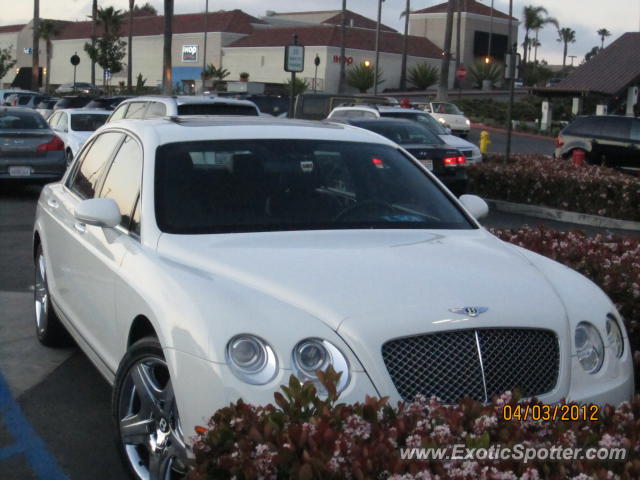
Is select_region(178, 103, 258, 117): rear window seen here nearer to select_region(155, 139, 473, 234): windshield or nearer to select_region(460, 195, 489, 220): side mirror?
select_region(460, 195, 489, 220): side mirror

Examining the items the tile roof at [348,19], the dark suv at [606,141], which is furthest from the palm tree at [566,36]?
the dark suv at [606,141]

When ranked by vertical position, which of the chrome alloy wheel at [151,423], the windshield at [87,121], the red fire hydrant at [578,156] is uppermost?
the windshield at [87,121]

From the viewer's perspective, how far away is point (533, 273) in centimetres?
479

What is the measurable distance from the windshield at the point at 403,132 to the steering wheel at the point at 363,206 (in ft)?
39.8

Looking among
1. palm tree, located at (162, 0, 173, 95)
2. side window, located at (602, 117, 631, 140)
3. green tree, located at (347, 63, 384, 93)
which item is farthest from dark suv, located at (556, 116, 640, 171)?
green tree, located at (347, 63, 384, 93)

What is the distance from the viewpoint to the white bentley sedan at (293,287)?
13.1 ft

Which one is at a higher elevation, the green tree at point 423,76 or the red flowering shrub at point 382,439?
the green tree at point 423,76

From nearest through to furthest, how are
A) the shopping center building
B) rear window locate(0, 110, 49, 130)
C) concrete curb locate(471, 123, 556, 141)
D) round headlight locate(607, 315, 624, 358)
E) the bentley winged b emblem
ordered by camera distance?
the bentley winged b emblem → round headlight locate(607, 315, 624, 358) → rear window locate(0, 110, 49, 130) → concrete curb locate(471, 123, 556, 141) → the shopping center building

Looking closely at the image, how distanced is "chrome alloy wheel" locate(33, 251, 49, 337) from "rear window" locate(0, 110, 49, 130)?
→ 11189 mm

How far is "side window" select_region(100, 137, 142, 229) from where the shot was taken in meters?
5.54

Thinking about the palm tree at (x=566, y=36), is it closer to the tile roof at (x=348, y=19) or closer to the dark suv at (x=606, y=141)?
the tile roof at (x=348, y=19)

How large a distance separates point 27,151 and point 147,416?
14136 millimetres

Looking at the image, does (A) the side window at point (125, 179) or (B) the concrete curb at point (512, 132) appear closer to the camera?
(A) the side window at point (125, 179)

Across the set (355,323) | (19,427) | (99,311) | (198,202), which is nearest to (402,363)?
(355,323)
